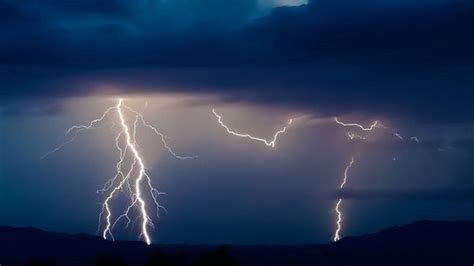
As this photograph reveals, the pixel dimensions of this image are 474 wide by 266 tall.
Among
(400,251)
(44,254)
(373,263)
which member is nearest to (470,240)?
(400,251)

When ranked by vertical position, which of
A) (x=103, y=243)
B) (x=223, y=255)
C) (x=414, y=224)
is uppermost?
(x=414, y=224)

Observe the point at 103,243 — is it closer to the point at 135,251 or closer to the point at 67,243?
the point at 67,243

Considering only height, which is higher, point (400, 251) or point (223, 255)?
point (400, 251)

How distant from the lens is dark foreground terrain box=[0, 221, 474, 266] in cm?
9956

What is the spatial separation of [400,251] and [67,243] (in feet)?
118

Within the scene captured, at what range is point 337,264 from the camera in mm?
99062

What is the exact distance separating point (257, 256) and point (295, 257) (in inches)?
139

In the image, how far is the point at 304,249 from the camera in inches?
4451

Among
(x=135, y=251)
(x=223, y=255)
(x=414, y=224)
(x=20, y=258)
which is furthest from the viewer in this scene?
(x=414, y=224)

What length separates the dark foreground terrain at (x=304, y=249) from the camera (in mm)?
99562

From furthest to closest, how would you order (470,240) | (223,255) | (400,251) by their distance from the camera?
1. (470,240)
2. (400,251)
3. (223,255)

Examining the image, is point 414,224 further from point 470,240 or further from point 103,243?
→ point 103,243

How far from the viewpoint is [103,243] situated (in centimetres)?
12175

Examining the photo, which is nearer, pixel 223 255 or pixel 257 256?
pixel 223 255
